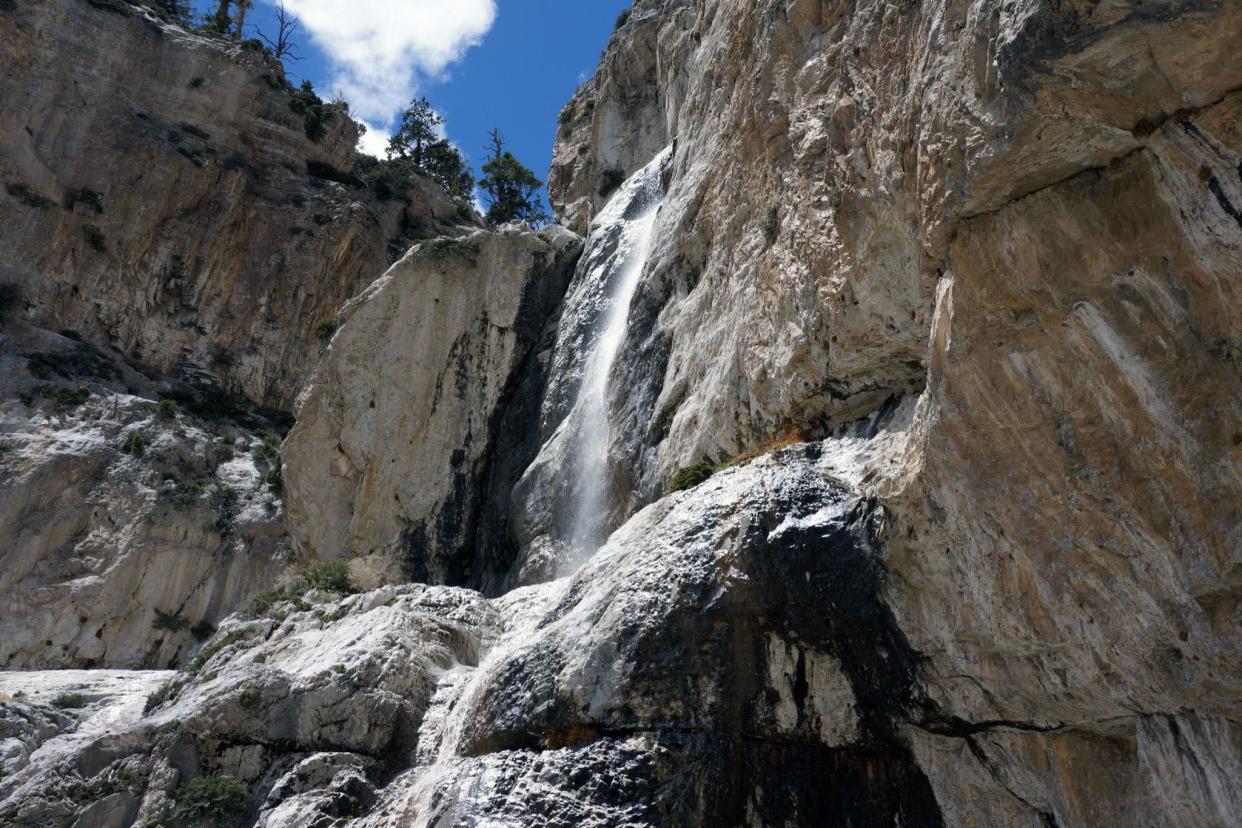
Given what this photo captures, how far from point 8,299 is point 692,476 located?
38.1m

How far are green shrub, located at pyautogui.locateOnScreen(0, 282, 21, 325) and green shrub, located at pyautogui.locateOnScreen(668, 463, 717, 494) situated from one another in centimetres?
3747

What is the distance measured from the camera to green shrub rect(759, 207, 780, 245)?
1592 centimetres

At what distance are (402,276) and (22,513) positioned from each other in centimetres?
1768

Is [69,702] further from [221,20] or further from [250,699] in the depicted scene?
[221,20]

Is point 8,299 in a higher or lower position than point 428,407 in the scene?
higher

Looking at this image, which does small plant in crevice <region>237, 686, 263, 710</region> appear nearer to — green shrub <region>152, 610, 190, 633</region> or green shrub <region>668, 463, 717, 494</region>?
green shrub <region>668, 463, 717, 494</region>

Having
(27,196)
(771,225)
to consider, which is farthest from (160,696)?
(27,196)

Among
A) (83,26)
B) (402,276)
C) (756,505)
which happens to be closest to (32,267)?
(83,26)

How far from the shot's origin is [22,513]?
36844 mm

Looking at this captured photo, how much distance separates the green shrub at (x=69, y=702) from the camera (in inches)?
891

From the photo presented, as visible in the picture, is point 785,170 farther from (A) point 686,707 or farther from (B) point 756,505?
(A) point 686,707

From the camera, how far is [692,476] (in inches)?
613

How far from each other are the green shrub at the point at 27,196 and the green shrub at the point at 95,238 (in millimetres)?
1738

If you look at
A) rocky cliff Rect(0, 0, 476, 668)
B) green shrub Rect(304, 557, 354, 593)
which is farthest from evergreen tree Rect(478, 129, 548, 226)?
green shrub Rect(304, 557, 354, 593)
